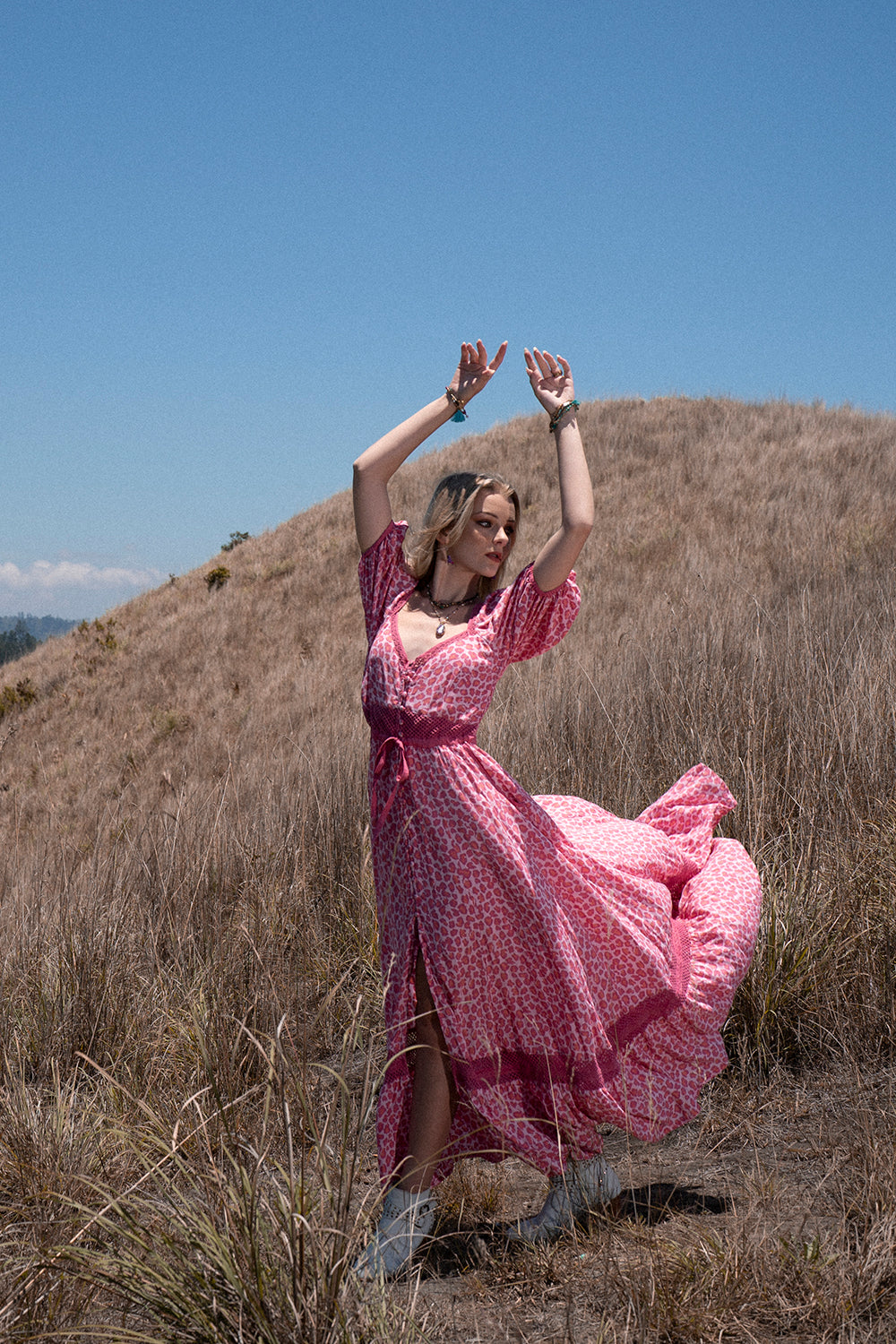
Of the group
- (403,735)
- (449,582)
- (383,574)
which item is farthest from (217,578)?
(403,735)

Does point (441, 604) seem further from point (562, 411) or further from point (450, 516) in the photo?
point (562, 411)

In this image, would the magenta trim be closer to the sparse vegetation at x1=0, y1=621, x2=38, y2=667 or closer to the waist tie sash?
the waist tie sash

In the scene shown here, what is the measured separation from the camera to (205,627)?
19.7m

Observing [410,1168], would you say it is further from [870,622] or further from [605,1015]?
[870,622]

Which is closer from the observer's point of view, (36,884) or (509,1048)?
(509,1048)

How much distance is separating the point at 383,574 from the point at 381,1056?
189 centimetres

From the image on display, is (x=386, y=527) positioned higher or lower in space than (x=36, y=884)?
higher

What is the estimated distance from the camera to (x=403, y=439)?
2848 millimetres

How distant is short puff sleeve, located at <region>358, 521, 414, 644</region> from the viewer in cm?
293

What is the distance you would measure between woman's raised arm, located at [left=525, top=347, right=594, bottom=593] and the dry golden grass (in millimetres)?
1272

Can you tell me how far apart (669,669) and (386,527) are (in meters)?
3.64

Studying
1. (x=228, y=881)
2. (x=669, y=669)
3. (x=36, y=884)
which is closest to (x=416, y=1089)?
(x=228, y=881)

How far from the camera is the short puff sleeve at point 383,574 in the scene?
293cm

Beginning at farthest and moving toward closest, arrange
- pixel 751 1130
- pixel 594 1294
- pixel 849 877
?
pixel 849 877
pixel 751 1130
pixel 594 1294
